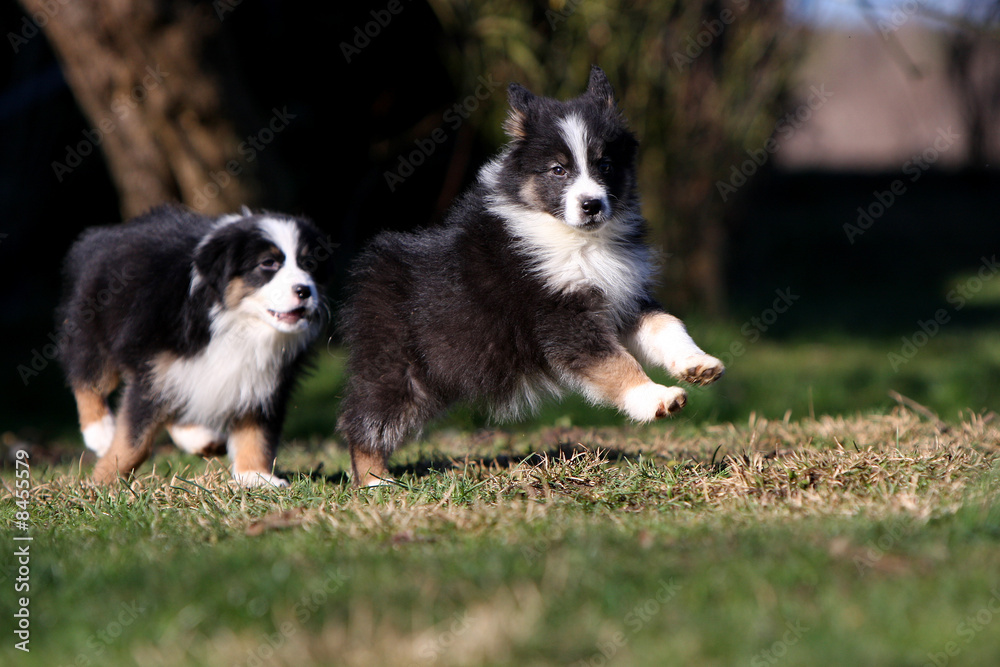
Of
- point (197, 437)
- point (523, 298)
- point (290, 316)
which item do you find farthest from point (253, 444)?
point (523, 298)

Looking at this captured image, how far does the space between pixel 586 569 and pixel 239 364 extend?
2524 millimetres

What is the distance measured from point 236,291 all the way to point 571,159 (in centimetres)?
163

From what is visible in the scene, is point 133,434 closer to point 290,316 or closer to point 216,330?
point 216,330

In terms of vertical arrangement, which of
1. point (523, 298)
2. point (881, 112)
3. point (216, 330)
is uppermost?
point (523, 298)

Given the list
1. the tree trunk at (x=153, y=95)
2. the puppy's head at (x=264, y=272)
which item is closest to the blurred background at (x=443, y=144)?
the tree trunk at (x=153, y=95)

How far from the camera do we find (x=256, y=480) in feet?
15.4

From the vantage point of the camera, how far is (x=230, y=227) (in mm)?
4906

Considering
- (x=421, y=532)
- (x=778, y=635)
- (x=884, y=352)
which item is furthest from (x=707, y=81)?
(x=778, y=635)

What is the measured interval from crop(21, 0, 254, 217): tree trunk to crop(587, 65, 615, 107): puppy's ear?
4.05m

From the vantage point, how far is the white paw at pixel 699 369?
4043mm

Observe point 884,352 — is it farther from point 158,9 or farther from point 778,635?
point 778,635

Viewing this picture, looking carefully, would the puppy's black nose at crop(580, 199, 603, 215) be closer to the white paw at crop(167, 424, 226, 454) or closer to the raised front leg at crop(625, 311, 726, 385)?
the raised front leg at crop(625, 311, 726, 385)

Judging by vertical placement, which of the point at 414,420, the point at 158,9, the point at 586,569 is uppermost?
the point at 158,9

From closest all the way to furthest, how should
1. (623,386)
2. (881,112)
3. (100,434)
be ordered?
(623,386) → (100,434) → (881,112)
